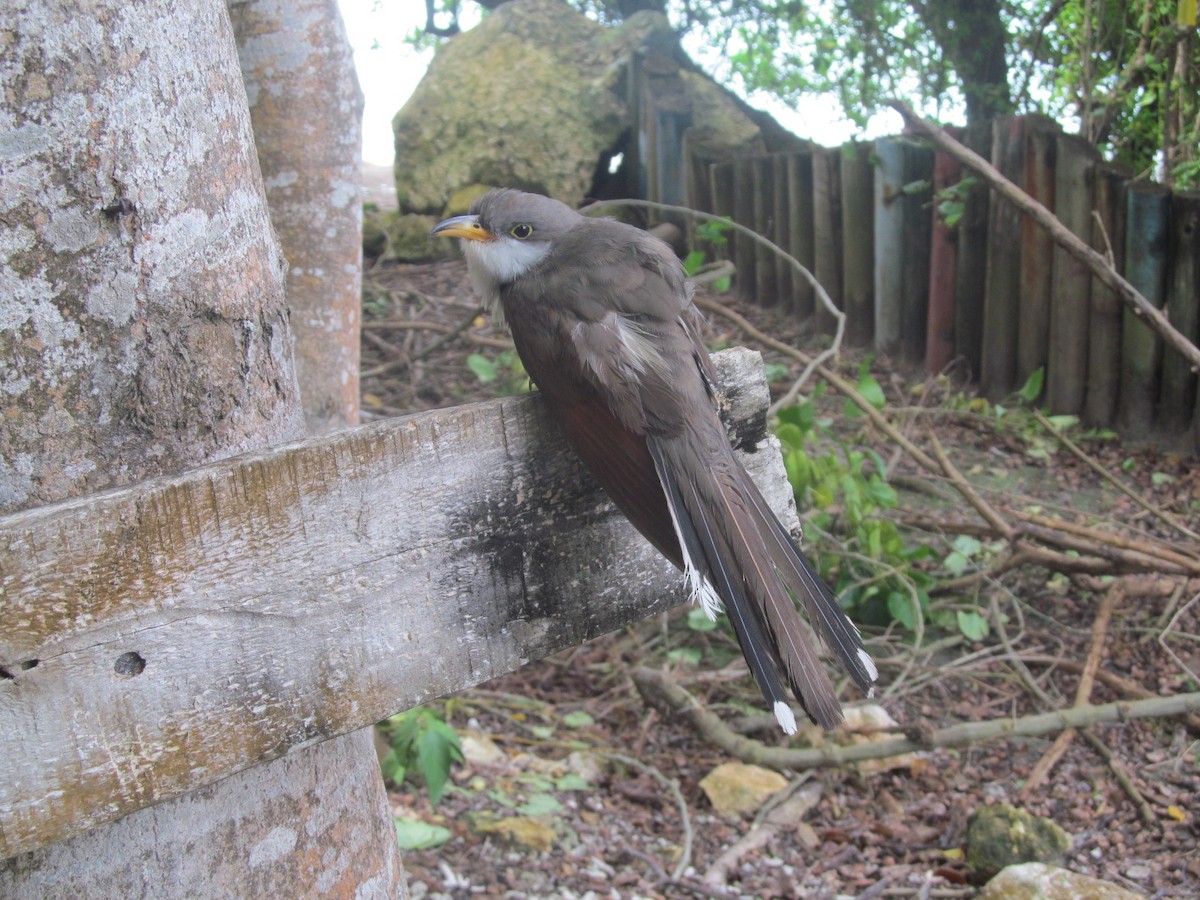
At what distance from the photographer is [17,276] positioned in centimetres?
123

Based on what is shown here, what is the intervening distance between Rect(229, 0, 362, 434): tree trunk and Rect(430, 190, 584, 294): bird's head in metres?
0.51

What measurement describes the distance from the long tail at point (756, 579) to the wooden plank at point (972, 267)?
4.80 metres

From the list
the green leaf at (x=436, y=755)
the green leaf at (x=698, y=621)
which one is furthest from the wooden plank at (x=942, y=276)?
the green leaf at (x=436, y=755)

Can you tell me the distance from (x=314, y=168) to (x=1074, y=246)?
305cm

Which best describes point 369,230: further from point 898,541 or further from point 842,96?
point 898,541

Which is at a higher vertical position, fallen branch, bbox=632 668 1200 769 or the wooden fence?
the wooden fence

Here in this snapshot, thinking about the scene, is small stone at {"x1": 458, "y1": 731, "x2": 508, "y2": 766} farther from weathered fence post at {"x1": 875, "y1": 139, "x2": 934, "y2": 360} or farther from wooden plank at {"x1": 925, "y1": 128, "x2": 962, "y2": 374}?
weathered fence post at {"x1": 875, "y1": 139, "x2": 934, "y2": 360}

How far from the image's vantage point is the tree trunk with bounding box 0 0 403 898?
1224 mm

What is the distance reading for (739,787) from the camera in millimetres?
3314

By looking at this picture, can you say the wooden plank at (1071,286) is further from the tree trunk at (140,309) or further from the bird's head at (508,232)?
the tree trunk at (140,309)

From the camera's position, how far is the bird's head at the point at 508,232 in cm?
254

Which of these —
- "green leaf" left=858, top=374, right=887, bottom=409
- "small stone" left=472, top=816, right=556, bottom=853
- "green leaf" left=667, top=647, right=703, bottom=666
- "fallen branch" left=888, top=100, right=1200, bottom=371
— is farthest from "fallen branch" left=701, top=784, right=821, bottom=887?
"fallen branch" left=888, top=100, right=1200, bottom=371

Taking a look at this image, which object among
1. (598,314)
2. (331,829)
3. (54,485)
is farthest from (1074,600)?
(54,485)

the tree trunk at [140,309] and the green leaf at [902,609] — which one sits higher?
the tree trunk at [140,309]
